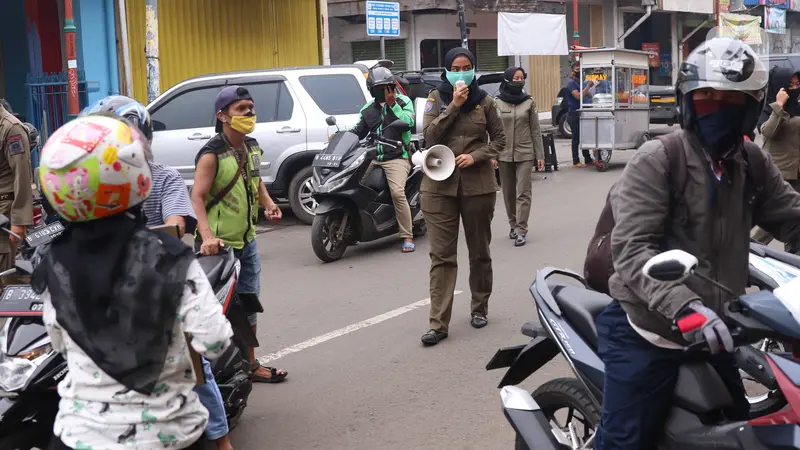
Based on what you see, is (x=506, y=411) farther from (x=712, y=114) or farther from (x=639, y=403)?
(x=712, y=114)

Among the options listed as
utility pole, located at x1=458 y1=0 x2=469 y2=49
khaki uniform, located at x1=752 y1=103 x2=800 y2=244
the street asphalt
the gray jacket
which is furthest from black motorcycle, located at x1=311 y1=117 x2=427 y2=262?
utility pole, located at x1=458 y1=0 x2=469 y2=49

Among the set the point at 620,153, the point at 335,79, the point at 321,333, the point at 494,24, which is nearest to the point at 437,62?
the point at 494,24

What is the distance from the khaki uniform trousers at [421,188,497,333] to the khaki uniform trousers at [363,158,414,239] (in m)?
3.29

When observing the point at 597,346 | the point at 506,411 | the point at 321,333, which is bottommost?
the point at 321,333

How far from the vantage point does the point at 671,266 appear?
255 cm

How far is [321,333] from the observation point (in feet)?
23.0

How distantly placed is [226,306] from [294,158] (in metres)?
7.74

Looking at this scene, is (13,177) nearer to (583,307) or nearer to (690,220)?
(583,307)

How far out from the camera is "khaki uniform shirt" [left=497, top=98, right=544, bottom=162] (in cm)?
1062

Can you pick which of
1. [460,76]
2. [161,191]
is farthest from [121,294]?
[460,76]

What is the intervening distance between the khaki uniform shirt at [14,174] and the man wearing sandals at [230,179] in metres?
1.65

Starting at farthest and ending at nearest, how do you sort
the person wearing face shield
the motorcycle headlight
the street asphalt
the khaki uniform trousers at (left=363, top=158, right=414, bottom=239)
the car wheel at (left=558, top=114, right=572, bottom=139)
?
Answer: the car wheel at (left=558, top=114, right=572, bottom=139), the khaki uniform trousers at (left=363, top=158, right=414, bottom=239), the person wearing face shield, the street asphalt, the motorcycle headlight

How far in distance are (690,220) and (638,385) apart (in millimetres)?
538

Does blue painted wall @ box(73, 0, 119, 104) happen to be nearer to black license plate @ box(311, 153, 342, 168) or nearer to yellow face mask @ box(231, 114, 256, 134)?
black license plate @ box(311, 153, 342, 168)
